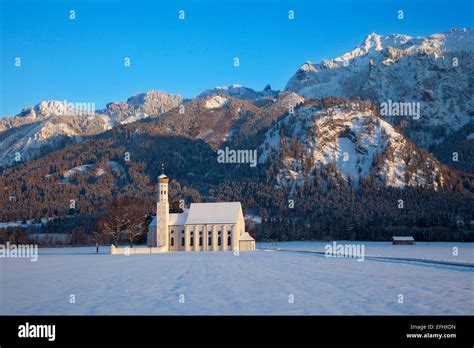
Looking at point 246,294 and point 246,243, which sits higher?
point 246,294

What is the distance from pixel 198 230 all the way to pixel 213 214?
435 centimetres

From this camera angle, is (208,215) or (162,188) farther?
(208,215)

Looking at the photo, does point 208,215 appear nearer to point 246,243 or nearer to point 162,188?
point 246,243

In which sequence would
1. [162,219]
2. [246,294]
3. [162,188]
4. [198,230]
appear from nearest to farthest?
1. [246,294]
2. [162,219]
3. [198,230]
4. [162,188]

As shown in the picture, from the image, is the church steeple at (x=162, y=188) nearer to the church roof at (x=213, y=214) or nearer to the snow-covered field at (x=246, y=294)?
the church roof at (x=213, y=214)

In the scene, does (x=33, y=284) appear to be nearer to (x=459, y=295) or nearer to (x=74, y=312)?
(x=74, y=312)

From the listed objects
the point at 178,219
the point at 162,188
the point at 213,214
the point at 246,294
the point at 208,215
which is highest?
the point at 162,188

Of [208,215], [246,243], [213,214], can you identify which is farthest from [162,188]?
[246,243]

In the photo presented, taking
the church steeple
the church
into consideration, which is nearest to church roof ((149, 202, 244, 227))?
the church

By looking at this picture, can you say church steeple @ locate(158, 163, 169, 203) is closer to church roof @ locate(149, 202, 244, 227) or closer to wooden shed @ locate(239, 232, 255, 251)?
church roof @ locate(149, 202, 244, 227)

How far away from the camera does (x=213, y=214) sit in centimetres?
9862
